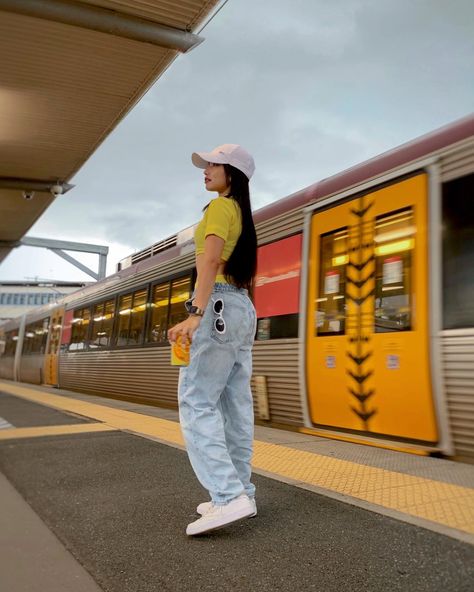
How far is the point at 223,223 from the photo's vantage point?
7.39 feet

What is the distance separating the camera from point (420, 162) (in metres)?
4.08

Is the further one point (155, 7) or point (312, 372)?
point (155, 7)

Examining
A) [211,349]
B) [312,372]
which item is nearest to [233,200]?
[211,349]

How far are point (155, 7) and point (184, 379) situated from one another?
18.0 ft

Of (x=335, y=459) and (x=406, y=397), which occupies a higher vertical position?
(x=406, y=397)

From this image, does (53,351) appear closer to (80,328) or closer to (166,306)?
(80,328)

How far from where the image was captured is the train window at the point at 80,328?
12297 millimetres

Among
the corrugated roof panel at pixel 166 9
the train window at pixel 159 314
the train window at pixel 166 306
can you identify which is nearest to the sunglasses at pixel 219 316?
the corrugated roof panel at pixel 166 9

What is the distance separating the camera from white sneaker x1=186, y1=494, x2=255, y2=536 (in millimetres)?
2109

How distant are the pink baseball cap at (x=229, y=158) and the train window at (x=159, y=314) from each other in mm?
5957

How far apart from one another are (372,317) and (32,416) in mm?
4817

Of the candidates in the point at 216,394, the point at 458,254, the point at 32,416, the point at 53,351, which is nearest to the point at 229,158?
the point at 216,394

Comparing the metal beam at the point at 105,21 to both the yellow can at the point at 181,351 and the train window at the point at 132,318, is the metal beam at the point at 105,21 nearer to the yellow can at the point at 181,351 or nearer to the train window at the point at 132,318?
the train window at the point at 132,318

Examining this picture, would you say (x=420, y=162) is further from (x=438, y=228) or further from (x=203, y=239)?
(x=203, y=239)
